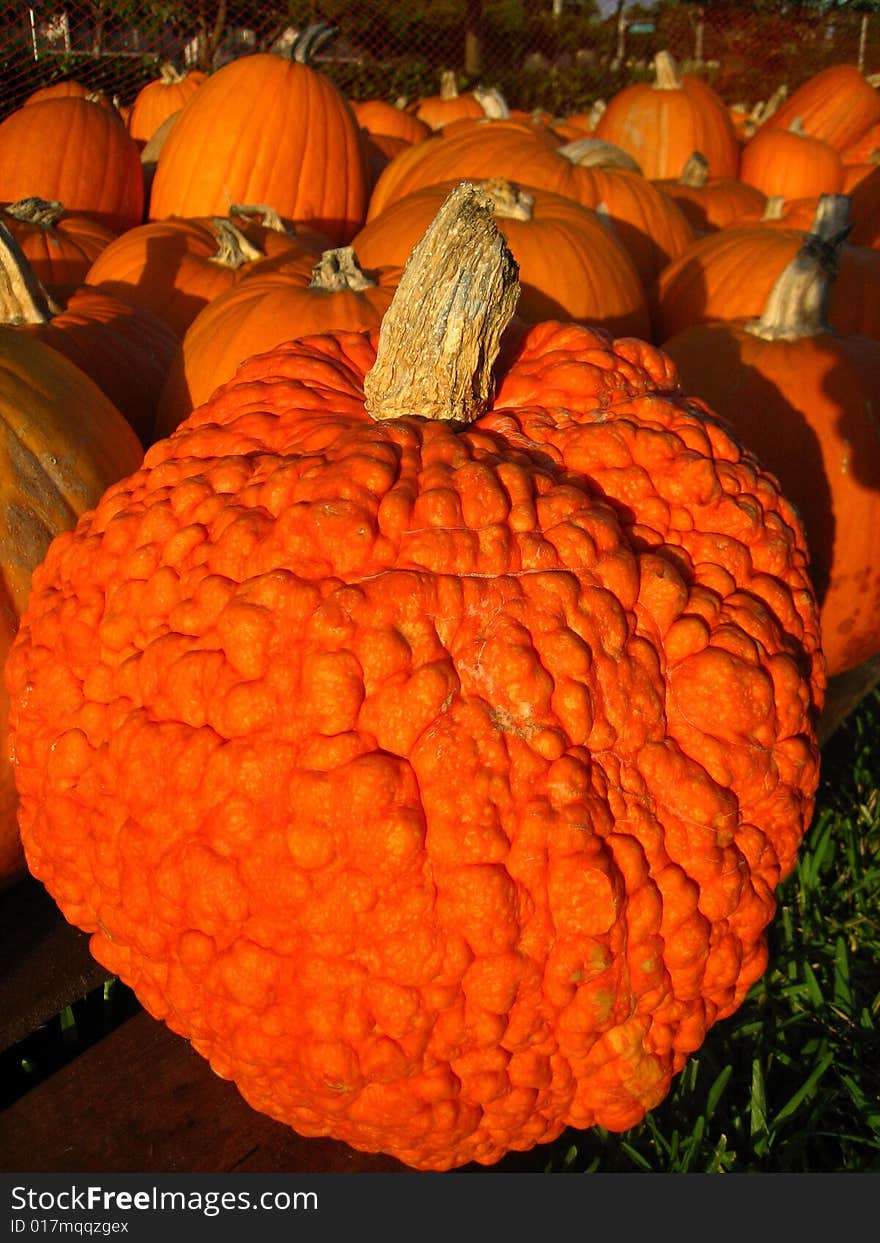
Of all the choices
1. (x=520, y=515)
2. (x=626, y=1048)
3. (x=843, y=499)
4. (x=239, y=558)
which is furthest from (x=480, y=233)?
(x=843, y=499)

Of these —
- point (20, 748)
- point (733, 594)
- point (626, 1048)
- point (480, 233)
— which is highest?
point (480, 233)

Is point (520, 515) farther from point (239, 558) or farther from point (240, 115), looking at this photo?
point (240, 115)

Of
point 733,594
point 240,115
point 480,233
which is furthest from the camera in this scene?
point 240,115

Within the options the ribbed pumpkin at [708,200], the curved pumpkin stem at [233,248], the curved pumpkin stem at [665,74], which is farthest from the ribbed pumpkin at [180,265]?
the curved pumpkin stem at [665,74]

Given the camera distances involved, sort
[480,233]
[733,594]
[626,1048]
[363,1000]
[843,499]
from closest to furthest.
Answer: [363,1000]
[626,1048]
[733,594]
[480,233]
[843,499]

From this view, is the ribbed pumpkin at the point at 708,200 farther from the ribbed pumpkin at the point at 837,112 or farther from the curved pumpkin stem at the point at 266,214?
the ribbed pumpkin at the point at 837,112

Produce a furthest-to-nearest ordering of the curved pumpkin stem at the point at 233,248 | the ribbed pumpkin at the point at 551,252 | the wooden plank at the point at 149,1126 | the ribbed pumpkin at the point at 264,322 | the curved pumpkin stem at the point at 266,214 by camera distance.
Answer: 1. the curved pumpkin stem at the point at 266,214
2. the curved pumpkin stem at the point at 233,248
3. the ribbed pumpkin at the point at 551,252
4. the ribbed pumpkin at the point at 264,322
5. the wooden plank at the point at 149,1126

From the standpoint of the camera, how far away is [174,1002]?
1259 millimetres

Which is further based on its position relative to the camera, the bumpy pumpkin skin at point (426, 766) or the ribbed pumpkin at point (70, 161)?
the ribbed pumpkin at point (70, 161)

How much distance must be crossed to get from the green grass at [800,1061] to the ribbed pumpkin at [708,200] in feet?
10.2

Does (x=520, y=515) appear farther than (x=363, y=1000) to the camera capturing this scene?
Yes

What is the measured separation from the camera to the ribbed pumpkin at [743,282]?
313 centimetres

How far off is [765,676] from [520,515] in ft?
1.23

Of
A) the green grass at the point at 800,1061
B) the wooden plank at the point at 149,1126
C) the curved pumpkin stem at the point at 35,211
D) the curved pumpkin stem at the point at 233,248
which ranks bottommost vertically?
the green grass at the point at 800,1061
